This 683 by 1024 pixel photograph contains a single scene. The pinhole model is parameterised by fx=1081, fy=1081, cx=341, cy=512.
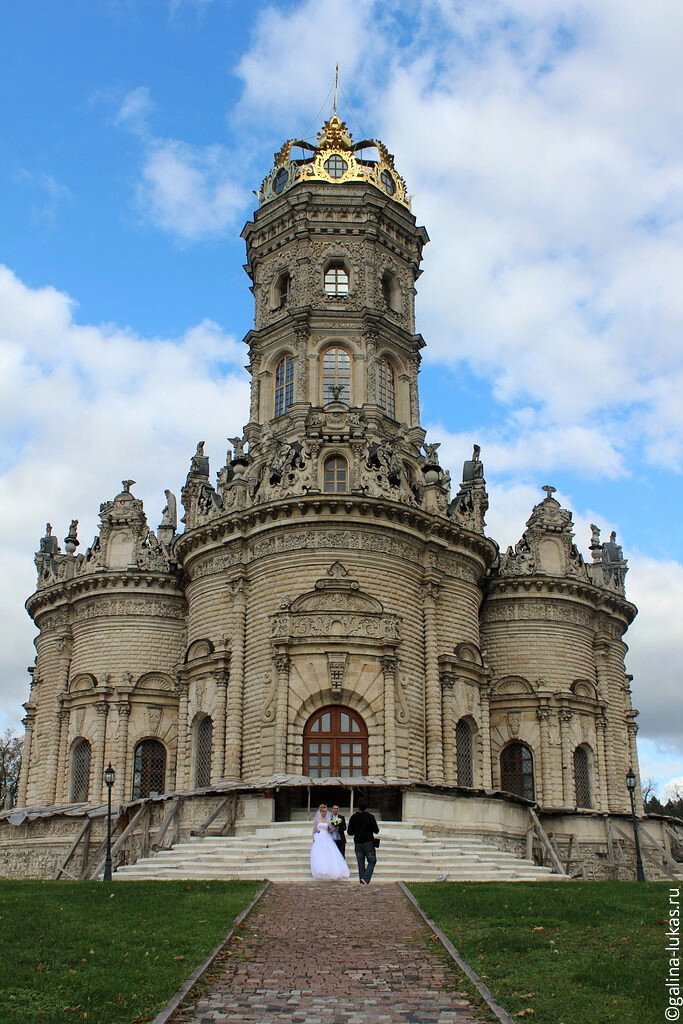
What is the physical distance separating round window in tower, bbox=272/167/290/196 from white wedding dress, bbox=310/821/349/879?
112 ft

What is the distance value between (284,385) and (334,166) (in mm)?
11003

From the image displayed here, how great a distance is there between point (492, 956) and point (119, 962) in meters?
4.37

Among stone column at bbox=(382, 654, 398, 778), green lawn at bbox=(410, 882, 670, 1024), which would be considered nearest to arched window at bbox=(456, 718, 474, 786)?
stone column at bbox=(382, 654, 398, 778)

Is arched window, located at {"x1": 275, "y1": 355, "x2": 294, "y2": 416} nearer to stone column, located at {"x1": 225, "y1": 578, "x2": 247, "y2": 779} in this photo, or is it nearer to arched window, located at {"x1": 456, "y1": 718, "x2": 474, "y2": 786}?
stone column, located at {"x1": 225, "y1": 578, "x2": 247, "y2": 779}

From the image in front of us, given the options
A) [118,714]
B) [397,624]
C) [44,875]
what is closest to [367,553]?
[397,624]

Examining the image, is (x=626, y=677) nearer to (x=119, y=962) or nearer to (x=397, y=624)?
(x=397, y=624)

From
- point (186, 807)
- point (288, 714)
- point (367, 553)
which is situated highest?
point (367, 553)

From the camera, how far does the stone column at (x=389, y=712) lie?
35969mm

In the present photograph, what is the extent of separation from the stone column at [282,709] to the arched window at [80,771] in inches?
474

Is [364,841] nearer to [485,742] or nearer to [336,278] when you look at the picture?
[485,742]

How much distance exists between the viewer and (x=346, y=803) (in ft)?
120

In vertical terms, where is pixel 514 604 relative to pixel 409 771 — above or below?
above

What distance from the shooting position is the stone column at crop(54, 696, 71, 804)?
44500 millimetres

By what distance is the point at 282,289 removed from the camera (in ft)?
162
